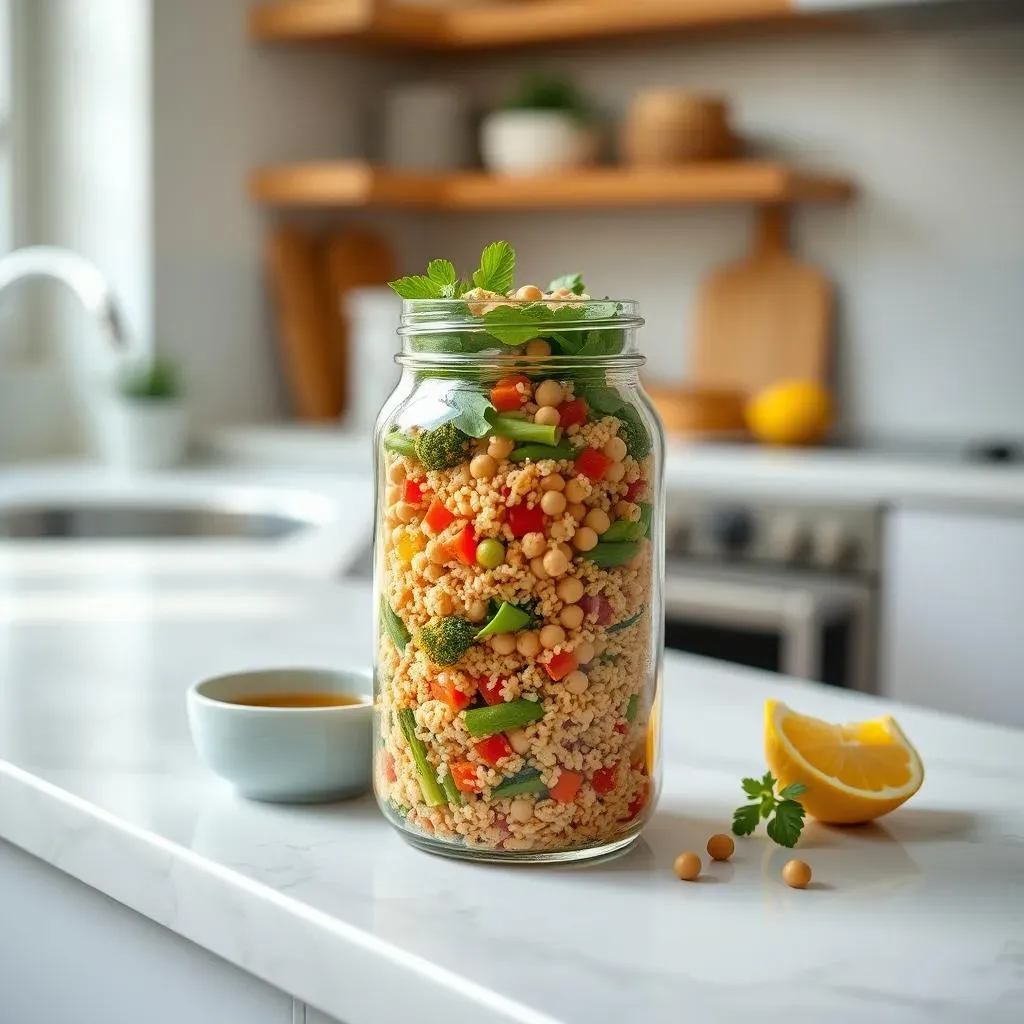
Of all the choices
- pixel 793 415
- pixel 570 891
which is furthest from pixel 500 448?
pixel 793 415

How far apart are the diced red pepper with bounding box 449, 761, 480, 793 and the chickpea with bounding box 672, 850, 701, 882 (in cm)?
11

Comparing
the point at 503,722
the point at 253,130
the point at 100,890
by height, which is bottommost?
the point at 100,890

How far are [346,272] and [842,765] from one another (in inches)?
105

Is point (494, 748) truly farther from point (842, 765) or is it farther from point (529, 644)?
point (842, 765)

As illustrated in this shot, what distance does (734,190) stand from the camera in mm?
2816

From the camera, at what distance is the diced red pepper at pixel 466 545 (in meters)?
0.72

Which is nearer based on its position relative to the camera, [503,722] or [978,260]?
[503,722]

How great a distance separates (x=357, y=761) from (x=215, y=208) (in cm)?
253

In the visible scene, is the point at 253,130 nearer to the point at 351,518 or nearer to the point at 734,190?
the point at 734,190

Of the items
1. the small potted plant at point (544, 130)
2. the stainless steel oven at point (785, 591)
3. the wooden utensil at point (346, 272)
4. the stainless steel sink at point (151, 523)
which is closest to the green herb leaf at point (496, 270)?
the stainless steel oven at point (785, 591)

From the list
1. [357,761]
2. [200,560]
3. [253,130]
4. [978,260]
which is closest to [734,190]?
[978,260]

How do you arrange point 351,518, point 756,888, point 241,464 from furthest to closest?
1. point 241,464
2. point 351,518
3. point 756,888

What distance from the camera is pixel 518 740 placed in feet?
2.38

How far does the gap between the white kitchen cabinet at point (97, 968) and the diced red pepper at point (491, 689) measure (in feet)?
0.55
